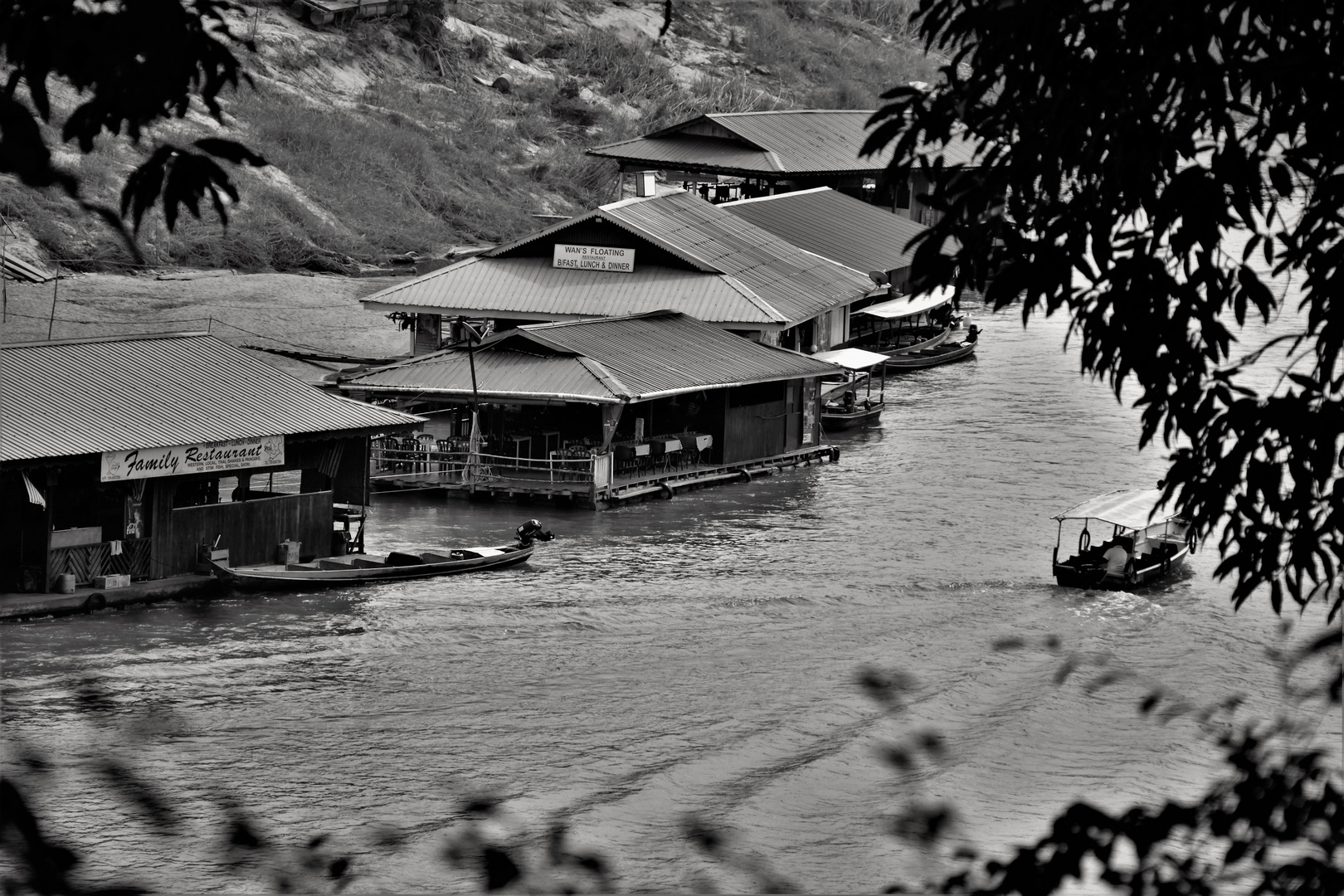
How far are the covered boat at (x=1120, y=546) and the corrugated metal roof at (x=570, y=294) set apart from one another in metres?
12.8

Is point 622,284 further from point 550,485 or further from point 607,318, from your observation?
point 550,485

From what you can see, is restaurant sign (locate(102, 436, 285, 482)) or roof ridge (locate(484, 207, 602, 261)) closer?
restaurant sign (locate(102, 436, 285, 482))

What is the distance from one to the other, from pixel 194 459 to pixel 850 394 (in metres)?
22.1

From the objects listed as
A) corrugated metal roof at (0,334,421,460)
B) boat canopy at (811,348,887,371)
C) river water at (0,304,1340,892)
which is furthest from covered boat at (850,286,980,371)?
corrugated metal roof at (0,334,421,460)

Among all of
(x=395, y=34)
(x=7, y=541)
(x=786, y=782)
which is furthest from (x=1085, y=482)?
(x=395, y=34)

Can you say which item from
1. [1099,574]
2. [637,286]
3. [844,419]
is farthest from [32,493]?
[844,419]

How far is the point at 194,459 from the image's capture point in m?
27.0

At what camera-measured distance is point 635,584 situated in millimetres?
28984

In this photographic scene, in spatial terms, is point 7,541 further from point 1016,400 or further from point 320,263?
point 320,263

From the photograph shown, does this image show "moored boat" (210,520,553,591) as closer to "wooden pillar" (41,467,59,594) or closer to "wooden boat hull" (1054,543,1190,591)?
"wooden pillar" (41,467,59,594)

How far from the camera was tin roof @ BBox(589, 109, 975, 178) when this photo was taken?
66125mm

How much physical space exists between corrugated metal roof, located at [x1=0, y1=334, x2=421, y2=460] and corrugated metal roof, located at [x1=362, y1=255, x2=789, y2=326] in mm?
13430

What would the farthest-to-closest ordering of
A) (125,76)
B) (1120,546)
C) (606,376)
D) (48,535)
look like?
(606,376), (1120,546), (48,535), (125,76)

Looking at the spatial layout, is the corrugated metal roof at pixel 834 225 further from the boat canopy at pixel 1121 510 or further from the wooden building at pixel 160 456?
the wooden building at pixel 160 456
